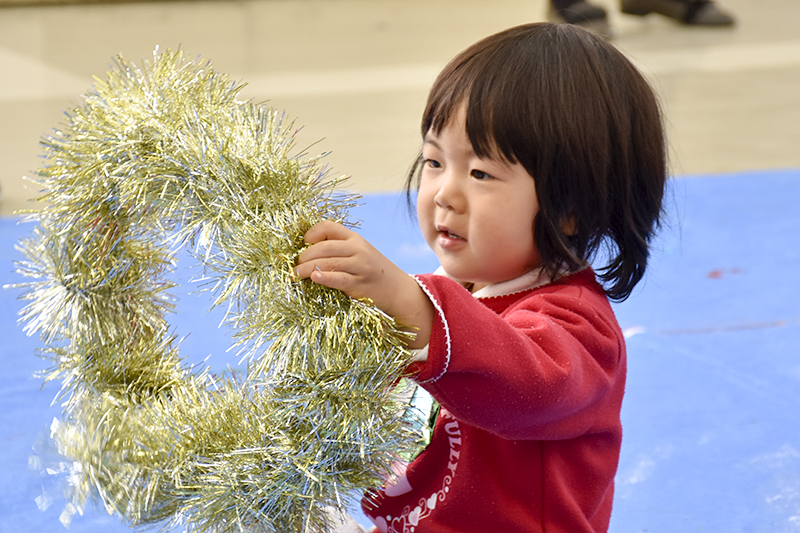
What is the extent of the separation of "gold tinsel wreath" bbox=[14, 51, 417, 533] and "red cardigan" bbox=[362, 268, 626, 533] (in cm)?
5

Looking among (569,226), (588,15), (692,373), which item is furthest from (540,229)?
(588,15)

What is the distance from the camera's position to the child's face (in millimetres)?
728

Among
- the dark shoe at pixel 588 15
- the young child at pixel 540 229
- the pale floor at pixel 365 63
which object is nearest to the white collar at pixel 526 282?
the young child at pixel 540 229

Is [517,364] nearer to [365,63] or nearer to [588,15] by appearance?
[365,63]

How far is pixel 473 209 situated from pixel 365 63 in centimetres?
289

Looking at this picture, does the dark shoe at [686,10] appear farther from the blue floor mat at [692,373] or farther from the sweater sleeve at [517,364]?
the sweater sleeve at [517,364]

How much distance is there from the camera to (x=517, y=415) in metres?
0.62

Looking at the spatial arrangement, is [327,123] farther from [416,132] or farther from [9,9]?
[9,9]

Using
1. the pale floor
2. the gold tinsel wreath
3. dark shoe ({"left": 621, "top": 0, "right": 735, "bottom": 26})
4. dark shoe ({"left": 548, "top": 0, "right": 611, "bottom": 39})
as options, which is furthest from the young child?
dark shoe ({"left": 621, "top": 0, "right": 735, "bottom": 26})

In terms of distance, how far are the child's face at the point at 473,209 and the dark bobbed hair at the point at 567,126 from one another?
1 centimetres

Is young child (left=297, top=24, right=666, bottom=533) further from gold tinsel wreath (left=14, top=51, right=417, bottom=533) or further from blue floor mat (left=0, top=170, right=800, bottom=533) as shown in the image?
blue floor mat (left=0, top=170, right=800, bottom=533)

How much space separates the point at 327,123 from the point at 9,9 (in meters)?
2.47

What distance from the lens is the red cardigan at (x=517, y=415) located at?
0.59 metres

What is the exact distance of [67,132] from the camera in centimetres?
68
